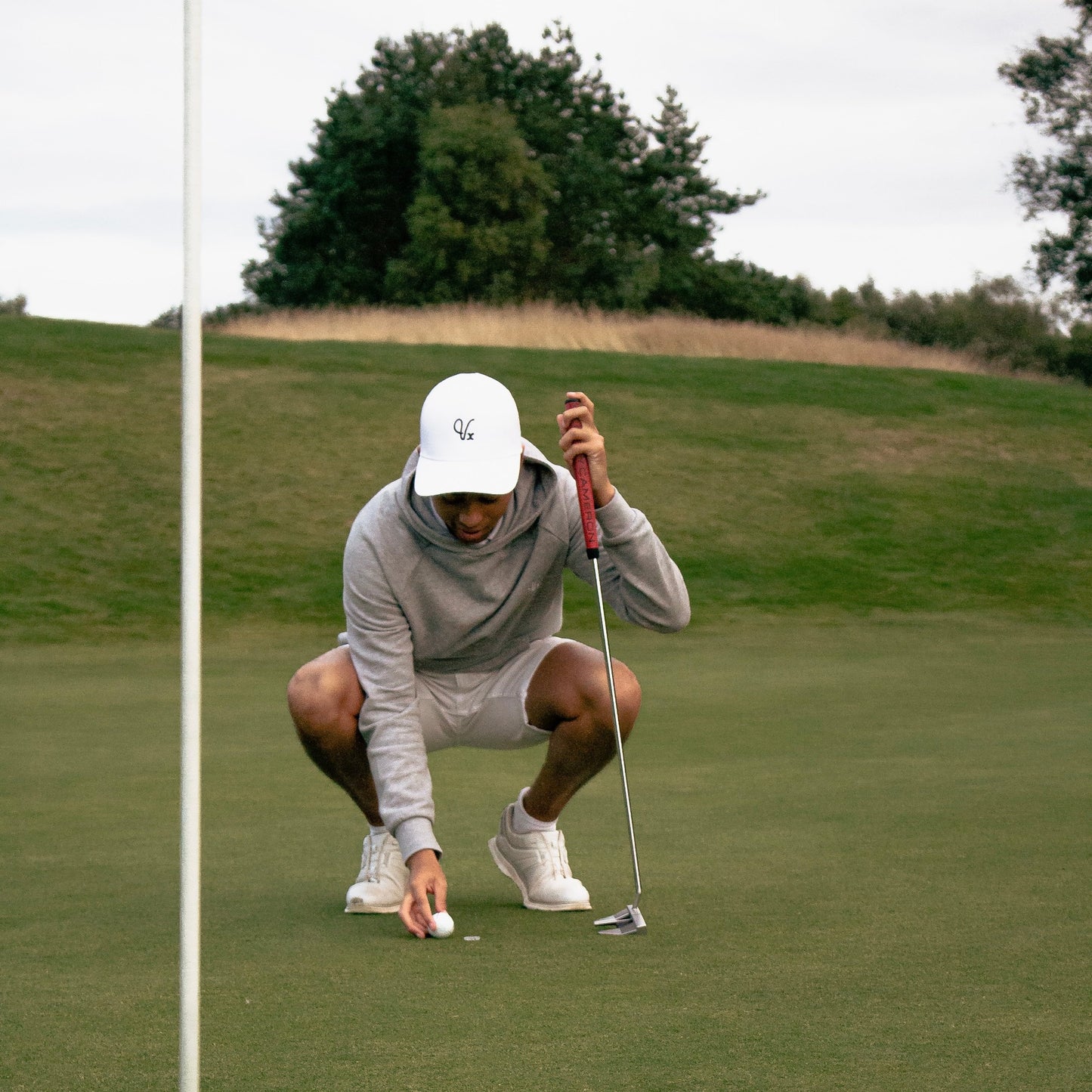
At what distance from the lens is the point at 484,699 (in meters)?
4.13

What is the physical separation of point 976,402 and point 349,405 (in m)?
7.98

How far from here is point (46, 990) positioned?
3.08 m

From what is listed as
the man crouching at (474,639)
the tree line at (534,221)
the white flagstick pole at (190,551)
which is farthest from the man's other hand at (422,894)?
the tree line at (534,221)

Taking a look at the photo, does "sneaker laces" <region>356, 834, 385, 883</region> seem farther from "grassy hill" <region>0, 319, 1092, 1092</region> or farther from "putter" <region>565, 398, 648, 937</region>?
"putter" <region>565, 398, 648, 937</region>

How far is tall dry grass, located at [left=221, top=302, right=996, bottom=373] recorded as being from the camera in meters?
24.5

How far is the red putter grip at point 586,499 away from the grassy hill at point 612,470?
9.53 metres

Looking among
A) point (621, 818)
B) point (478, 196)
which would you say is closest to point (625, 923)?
point (621, 818)

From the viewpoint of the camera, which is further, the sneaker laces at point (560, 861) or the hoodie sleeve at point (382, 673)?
the sneaker laces at point (560, 861)

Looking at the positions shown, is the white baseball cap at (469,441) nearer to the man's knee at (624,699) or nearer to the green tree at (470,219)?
the man's knee at (624,699)

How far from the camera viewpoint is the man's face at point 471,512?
12.0ft

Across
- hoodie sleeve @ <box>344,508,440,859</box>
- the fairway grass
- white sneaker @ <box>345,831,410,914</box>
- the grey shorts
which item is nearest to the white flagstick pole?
the fairway grass

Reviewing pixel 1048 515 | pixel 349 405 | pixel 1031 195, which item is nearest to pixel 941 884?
pixel 1048 515

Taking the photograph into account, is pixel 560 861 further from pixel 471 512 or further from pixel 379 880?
pixel 471 512

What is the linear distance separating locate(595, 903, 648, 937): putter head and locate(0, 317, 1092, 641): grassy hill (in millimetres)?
9633
